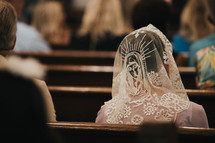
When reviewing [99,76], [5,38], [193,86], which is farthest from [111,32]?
[5,38]

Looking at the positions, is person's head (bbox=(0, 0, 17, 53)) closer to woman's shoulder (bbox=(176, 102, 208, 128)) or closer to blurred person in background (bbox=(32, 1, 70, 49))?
woman's shoulder (bbox=(176, 102, 208, 128))

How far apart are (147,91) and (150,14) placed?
0.94 meters

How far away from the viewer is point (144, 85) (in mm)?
2385

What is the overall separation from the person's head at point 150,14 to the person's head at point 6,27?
94 cm

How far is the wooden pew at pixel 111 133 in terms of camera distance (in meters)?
2.10

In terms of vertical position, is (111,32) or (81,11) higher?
(81,11)

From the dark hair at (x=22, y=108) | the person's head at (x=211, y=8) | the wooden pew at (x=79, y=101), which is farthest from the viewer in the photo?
the person's head at (x=211, y=8)

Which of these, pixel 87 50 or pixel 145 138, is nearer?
pixel 145 138

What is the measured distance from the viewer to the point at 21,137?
3.88 ft

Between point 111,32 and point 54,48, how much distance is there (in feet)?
6.24

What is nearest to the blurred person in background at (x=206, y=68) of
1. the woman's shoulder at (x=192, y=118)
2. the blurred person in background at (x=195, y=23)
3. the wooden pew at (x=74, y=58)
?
the woman's shoulder at (x=192, y=118)

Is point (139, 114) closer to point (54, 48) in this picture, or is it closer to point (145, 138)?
point (145, 138)

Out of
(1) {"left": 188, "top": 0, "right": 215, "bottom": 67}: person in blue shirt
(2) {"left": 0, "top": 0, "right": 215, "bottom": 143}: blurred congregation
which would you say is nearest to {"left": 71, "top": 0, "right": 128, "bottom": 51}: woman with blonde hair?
(2) {"left": 0, "top": 0, "right": 215, "bottom": 143}: blurred congregation

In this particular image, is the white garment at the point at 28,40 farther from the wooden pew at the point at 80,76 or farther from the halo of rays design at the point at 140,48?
the halo of rays design at the point at 140,48
